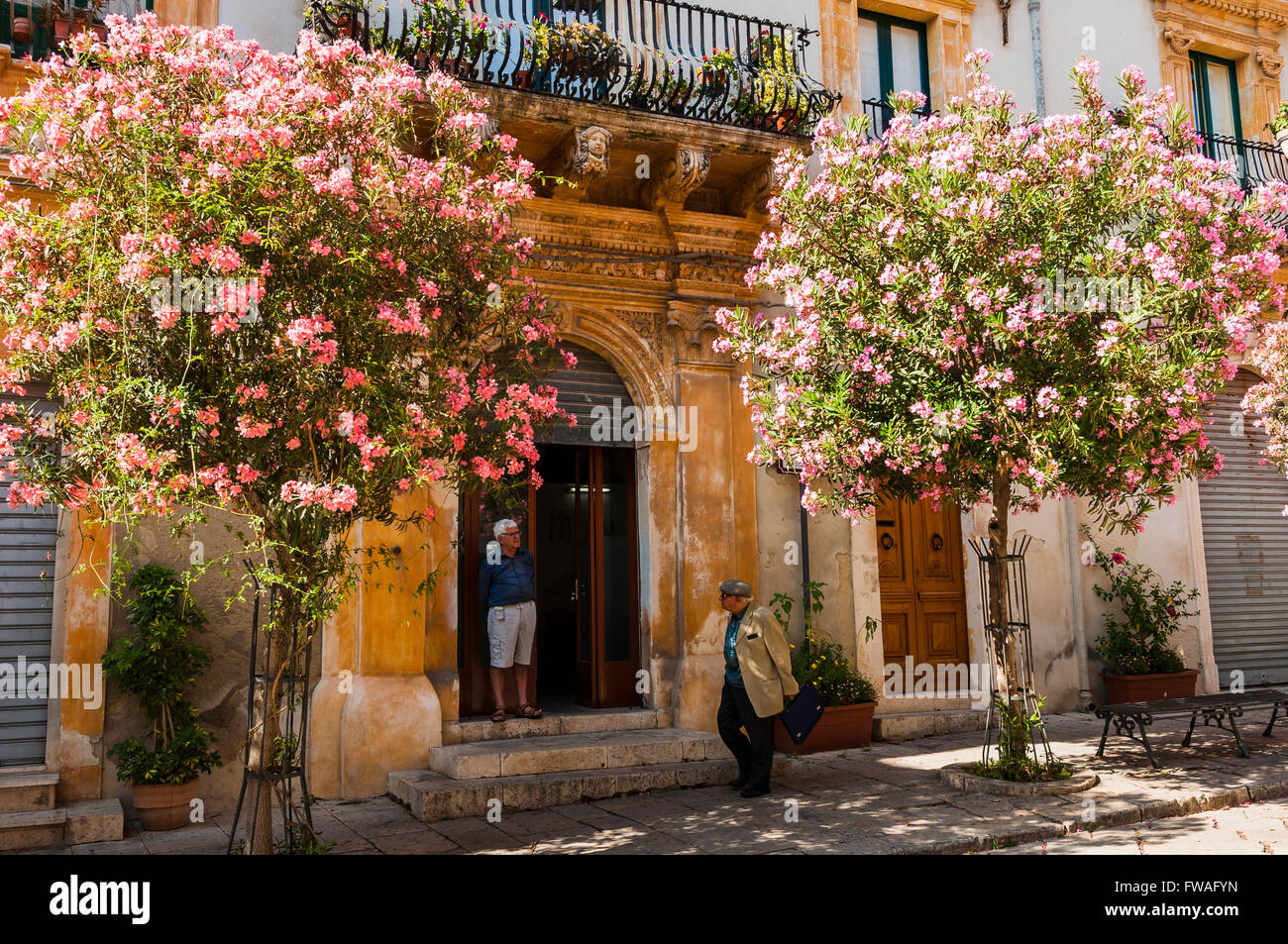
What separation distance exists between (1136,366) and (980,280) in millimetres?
1119

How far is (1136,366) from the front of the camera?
6.29m

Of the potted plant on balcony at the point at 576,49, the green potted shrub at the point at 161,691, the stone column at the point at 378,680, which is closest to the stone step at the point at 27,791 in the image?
the green potted shrub at the point at 161,691

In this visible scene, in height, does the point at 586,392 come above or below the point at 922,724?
above

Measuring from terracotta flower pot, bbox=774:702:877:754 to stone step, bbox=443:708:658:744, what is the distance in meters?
1.27

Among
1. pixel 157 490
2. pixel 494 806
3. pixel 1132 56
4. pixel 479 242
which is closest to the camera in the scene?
pixel 157 490

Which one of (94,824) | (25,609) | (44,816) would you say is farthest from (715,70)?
(44,816)

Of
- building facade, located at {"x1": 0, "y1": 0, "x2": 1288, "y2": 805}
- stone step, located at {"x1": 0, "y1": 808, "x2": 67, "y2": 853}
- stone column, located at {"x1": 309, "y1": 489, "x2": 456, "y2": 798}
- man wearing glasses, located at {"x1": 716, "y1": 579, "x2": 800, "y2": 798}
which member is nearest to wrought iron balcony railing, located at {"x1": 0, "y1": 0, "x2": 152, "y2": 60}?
building facade, located at {"x1": 0, "y1": 0, "x2": 1288, "y2": 805}

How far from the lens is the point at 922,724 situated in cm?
999

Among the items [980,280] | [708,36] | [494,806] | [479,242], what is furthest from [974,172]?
[494,806]

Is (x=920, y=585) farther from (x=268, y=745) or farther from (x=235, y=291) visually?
(x=235, y=291)

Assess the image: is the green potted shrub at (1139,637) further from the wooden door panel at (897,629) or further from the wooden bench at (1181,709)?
the wooden door panel at (897,629)

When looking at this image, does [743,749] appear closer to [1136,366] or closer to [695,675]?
[695,675]

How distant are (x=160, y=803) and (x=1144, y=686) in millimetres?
9856

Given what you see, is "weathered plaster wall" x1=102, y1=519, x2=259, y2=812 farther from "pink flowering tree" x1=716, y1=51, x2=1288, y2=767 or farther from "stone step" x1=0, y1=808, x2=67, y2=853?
"pink flowering tree" x1=716, y1=51, x2=1288, y2=767
